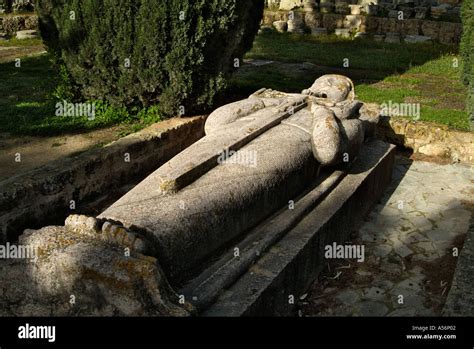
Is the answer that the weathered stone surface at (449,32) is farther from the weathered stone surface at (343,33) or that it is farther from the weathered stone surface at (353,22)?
the weathered stone surface at (343,33)

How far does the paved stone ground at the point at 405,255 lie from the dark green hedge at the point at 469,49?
1.28 metres

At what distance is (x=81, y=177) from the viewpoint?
5.20 m

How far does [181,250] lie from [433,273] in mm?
2426

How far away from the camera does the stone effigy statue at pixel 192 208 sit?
2.85 meters

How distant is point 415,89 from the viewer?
9492 millimetres

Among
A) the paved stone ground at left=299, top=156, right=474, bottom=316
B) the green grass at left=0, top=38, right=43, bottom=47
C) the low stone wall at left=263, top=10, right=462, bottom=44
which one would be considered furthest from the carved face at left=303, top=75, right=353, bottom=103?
the low stone wall at left=263, top=10, right=462, bottom=44

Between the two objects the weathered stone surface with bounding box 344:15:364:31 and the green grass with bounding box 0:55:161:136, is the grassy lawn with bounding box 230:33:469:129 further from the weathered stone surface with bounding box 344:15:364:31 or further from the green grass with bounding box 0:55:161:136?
the green grass with bounding box 0:55:161:136

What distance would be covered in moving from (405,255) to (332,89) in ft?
6.51

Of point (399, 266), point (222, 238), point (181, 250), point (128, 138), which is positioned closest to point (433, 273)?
point (399, 266)

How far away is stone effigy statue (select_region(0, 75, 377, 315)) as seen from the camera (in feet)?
9.35
